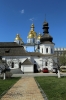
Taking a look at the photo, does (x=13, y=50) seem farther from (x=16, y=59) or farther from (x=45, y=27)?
(x=45, y=27)

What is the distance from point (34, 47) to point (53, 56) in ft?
103

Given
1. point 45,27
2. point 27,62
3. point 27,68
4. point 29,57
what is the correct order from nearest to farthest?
point 27,68 < point 27,62 < point 29,57 < point 45,27

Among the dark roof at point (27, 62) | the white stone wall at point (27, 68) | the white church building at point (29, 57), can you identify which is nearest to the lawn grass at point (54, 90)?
the white stone wall at point (27, 68)

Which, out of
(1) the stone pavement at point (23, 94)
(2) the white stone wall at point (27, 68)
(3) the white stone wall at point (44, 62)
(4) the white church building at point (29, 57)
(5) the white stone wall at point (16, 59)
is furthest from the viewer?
(3) the white stone wall at point (44, 62)

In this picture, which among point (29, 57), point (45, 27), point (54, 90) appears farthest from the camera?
point (45, 27)

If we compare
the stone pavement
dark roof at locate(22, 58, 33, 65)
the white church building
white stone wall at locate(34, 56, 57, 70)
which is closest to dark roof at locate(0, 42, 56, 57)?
the white church building

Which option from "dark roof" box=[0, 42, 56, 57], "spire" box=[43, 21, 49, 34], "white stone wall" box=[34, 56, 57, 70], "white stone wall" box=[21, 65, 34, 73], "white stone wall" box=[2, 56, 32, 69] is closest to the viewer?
"white stone wall" box=[21, 65, 34, 73]

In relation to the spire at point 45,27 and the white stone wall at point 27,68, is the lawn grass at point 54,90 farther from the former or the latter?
the spire at point 45,27

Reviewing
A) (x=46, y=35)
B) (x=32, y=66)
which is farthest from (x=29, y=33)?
(x=32, y=66)

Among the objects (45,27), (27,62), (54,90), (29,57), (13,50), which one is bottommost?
(54,90)

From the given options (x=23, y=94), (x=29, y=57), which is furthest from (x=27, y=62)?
(x=23, y=94)

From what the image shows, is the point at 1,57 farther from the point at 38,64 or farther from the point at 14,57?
the point at 38,64

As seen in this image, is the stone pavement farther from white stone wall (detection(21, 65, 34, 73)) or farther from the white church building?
the white church building

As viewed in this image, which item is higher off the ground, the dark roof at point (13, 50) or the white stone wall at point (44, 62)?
the dark roof at point (13, 50)
